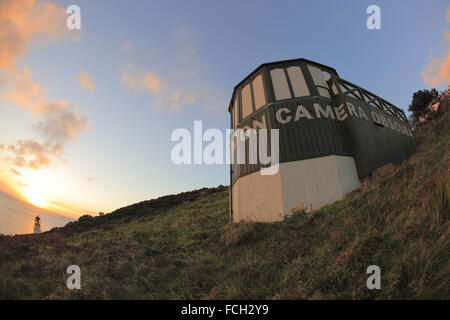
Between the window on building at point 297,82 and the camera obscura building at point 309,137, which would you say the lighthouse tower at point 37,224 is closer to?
the camera obscura building at point 309,137

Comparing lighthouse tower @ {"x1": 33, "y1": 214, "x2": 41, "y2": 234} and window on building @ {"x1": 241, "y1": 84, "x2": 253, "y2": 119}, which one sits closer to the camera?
window on building @ {"x1": 241, "y1": 84, "x2": 253, "y2": 119}

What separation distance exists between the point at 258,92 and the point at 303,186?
6.74m

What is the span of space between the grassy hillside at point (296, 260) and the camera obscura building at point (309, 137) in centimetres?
192

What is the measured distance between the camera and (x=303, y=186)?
36.7 ft

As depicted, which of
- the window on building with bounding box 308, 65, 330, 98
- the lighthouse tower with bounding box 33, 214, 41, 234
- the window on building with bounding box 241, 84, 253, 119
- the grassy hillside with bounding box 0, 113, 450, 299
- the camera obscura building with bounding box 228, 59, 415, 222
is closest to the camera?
the grassy hillside with bounding box 0, 113, 450, 299

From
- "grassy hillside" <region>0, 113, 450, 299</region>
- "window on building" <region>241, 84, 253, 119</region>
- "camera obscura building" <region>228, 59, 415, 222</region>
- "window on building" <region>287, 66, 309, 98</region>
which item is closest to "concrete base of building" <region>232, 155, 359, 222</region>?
"camera obscura building" <region>228, 59, 415, 222</region>

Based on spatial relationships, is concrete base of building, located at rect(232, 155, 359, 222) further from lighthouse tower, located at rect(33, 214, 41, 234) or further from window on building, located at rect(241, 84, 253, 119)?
lighthouse tower, located at rect(33, 214, 41, 234)

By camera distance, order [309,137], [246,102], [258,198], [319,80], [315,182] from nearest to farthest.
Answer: [315,182], [309,137], [258,198], [319,80], [246,102]

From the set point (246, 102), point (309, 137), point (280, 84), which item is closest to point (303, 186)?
point (309, 137)

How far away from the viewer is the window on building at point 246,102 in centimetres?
1449

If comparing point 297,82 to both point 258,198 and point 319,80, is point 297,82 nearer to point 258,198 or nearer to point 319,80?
point 319,80

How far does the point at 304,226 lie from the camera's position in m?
8.34

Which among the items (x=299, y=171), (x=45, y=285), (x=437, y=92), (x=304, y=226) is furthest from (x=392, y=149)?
(x=437, y=92)

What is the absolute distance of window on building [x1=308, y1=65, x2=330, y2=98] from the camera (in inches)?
533
